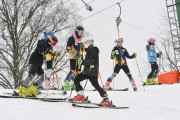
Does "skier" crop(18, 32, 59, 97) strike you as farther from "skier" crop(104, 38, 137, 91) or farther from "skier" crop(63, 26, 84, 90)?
"skier" crop(104, 38, 137, 91)

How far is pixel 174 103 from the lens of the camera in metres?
10.1

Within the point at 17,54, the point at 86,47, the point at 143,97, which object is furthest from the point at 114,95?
the point at 17,54

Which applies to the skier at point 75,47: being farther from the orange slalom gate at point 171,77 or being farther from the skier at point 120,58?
the orange slalom gate at point 171,77

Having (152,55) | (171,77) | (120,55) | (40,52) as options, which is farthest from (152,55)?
(40,52)

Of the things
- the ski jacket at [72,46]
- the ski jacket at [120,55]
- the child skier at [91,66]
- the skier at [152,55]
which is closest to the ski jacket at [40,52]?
the ski jacket at [72,46]

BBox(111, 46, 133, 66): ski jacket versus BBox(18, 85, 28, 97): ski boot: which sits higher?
BBox(111, 46, 133, 66): ski jacket

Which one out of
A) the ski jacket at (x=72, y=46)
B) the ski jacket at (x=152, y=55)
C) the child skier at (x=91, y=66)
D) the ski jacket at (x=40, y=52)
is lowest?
the child skier at (x=91, y=66)

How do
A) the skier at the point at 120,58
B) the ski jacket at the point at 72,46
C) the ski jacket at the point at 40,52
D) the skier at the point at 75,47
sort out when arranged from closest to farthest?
the ski jacket at the point at 40,52 < the skier at the point at 75,47 < the ski jacket at the point at 72,46 < the skier at the point at 120,58

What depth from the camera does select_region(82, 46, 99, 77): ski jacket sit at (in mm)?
8395

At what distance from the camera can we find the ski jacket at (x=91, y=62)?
840 cm

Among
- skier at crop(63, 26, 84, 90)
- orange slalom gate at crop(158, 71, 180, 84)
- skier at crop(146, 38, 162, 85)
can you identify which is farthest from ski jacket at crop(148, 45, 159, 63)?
skier at crop(63, 26, 84, 90)

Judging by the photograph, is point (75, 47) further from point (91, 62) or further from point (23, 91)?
point (91, 62)

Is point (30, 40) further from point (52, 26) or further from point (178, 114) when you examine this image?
point (178, 114)

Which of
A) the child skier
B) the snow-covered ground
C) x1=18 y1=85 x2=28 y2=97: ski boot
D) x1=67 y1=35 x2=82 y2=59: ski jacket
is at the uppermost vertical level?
x1=67 y1=35 x2=82 y2=59: ski jacket
